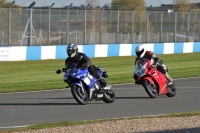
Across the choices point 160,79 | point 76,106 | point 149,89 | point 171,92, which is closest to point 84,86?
point 76,106

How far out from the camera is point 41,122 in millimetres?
11469

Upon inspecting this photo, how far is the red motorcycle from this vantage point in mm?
15570

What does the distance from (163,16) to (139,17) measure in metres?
2.81

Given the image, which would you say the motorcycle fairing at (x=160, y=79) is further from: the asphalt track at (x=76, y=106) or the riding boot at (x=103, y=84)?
the riding boot at (x=103, y=84)

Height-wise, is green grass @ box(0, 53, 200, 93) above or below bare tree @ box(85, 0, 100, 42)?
below

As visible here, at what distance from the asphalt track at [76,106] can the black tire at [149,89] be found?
156 mm

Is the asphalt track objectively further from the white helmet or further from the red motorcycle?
the white helmet

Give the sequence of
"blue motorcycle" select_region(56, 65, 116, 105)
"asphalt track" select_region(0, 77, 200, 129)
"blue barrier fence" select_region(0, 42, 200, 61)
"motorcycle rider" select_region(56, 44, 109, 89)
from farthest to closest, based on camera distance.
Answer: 1. "blue barrier fence" select_region(0, 42, 200, 61)
2. "motorcycle rider" select_region(56, 44, 109, 89)
3. "blue motorcycle" select_region(56, 65, 116, 105)
4. "asphalt track" select_region(0, 77, 200, 129)

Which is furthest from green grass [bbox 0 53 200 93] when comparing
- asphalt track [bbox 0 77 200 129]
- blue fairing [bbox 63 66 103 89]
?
blue fairing [bbox 63 66 103 89]

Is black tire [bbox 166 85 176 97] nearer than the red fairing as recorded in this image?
No

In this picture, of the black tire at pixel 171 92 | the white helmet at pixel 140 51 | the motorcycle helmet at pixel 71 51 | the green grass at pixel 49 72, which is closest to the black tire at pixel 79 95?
the motorcycle helmet at pixel 71 51

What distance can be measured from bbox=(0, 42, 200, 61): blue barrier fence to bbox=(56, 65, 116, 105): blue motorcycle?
52.1 ft

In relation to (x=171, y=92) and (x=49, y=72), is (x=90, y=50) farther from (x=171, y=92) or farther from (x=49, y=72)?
(x=171, y=92)

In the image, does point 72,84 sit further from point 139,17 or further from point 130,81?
point 139,17
